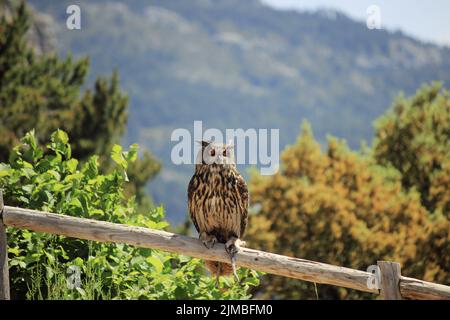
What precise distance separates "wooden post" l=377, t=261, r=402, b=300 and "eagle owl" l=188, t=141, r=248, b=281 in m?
1.07

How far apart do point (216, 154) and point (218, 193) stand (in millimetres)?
248

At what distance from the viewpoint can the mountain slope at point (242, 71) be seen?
151000 mm

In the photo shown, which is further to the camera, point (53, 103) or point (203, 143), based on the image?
point (53, 103)

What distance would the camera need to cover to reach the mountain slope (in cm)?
15100

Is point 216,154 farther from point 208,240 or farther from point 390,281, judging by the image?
point 390,281

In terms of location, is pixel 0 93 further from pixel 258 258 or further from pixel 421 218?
pixel 258 258

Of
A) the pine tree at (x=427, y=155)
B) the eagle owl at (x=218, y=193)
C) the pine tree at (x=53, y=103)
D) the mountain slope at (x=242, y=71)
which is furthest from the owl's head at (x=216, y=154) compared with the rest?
the mountain slope at (x=242, y=71)

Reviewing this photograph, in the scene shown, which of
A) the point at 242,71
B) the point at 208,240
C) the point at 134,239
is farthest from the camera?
the point at 242,71

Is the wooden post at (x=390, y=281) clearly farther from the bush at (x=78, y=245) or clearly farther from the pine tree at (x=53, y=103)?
the pine tree at (x=53, y=103)

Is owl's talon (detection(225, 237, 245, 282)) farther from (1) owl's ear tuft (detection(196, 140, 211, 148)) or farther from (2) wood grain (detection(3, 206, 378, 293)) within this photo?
(1) owl's ear tuft (detection(196, 140, 211, 148))

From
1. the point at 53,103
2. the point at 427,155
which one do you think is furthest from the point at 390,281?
the point at 53,103

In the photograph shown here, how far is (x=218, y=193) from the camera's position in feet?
14.8

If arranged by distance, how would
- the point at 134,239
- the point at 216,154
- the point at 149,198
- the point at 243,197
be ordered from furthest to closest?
the point at 149,198
the point at 243,197
the point at 216,154
the point at 134,239
